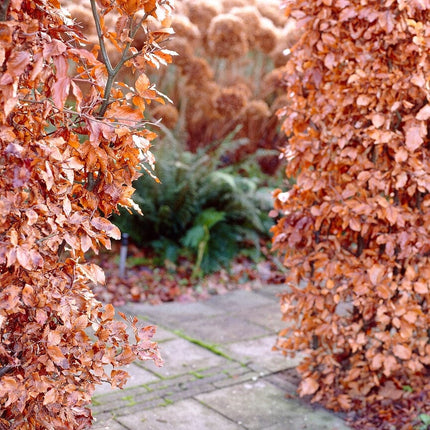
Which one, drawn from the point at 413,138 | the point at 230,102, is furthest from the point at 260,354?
the point at 230,102

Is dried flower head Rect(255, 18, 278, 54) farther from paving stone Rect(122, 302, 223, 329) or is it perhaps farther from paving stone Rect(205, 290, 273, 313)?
paving stone Rect(122, 302, 223, 329)

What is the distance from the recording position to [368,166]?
3.29 meters

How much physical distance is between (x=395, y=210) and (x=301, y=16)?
1096mm

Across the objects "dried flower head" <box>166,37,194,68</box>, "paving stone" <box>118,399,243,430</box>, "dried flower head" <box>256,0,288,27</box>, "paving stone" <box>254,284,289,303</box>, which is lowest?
"paving stone" <box>254,284,289,303</box>

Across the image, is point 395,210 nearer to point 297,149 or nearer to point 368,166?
point 368,166

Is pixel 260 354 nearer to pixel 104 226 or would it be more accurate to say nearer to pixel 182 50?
pixel 104 226

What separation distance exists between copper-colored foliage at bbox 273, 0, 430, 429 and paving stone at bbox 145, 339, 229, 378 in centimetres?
62

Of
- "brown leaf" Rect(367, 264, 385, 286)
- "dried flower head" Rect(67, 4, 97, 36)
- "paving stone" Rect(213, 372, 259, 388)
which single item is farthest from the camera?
"dried flower head" Rect(67, 4, 97, 36)

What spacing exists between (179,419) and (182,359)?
2.53ft

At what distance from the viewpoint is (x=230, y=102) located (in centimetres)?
763

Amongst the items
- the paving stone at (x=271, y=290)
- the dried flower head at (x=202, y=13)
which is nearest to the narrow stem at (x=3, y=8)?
the paving stone at (x=271, y=290)

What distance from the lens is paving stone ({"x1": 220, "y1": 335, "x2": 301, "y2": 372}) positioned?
161 inches

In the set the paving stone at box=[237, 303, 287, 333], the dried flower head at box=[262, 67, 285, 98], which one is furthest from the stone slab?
the dried flower head at box=[262, 67, 285, 98]

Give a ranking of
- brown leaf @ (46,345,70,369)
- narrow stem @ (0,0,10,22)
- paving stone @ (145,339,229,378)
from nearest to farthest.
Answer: narrow stem @ (0,0,10,22) < brown leaf @ (46,345,70,369) < paving stone @ (145,339,229,378)
